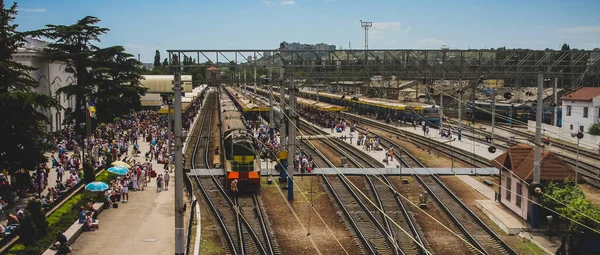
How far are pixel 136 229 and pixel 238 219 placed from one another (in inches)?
160

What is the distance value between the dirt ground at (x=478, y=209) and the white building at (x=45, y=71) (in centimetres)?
2760

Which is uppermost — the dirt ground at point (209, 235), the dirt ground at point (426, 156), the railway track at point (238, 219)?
the dirt ground at point (426, 156)

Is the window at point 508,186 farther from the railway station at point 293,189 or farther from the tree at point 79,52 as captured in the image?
the tree at point 79,52

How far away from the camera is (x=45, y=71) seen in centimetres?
4912

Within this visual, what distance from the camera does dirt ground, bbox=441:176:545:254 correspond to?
21.0 metres

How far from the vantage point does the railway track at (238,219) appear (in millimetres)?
20891

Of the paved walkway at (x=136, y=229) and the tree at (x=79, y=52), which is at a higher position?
the tree at (x=79, y=52)

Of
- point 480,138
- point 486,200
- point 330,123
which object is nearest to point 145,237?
point 486,200

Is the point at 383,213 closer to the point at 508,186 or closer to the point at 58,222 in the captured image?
the point at 508,186

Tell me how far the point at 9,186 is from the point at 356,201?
1600cm

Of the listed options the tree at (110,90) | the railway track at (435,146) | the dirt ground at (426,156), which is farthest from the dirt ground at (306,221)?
the tree at (110,90)

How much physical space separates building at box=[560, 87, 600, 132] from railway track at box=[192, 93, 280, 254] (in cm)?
3289

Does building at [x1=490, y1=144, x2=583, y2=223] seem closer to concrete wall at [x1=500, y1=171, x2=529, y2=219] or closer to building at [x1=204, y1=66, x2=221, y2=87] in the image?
concrete wall at [x1=500, y1=171, x2=529, y2=219]

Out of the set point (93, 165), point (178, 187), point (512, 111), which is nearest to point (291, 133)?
point (178, 187)
